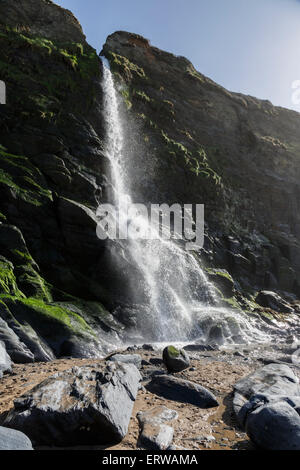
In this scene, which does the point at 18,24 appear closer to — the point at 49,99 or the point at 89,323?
the point at 49,99

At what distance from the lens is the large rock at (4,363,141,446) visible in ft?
15.5

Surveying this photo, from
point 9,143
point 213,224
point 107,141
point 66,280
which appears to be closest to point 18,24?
point 107,141

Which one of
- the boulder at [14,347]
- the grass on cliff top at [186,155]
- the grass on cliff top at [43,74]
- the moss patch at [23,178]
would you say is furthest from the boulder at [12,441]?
the grass on cliff top at [186,155]

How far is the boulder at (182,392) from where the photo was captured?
701cm

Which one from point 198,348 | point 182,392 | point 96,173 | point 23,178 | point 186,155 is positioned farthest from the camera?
point 186,155

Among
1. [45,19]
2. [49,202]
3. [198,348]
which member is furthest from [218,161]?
[198,348]

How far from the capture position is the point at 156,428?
17.9ft

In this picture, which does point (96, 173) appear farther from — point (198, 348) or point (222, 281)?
point (198, 348)

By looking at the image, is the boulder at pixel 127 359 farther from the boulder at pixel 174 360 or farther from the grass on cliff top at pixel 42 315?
the grass on cliff top at pixel 42 315

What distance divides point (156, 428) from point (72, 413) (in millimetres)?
1604

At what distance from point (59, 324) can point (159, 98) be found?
39.6m

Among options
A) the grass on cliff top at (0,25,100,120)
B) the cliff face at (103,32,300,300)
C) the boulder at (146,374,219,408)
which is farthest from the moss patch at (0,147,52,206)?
the boulder at (146,374,219,408)

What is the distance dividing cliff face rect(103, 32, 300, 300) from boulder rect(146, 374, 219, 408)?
23970 millimetres

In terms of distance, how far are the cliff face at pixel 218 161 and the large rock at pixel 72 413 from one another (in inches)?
1032
